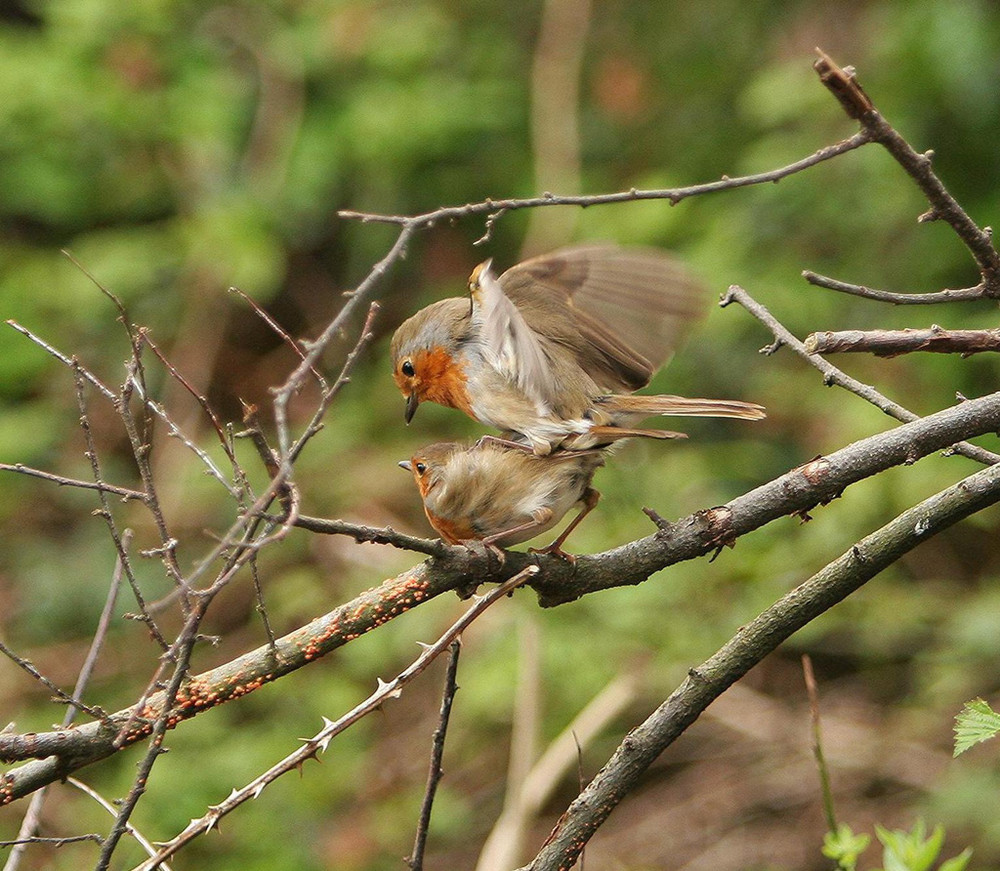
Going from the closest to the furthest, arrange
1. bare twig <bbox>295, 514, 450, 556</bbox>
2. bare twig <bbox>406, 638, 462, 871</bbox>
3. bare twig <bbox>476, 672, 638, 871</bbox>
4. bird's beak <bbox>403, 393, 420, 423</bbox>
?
bare twig <bbox>295, 514, 450, 556</bbox>, bare twig <bbox>406, 638, 462, 871</bbox>, bird's beak <bbox>403, 393, 420, 423</bbox>, bare twig <bbox>476, 672, 638, 871</bbox>

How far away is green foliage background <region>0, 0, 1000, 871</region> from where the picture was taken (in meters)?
4.61

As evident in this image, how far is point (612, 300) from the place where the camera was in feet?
9.63

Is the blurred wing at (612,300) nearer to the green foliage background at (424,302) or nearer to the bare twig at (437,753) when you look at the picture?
the bare twig at (437,753)

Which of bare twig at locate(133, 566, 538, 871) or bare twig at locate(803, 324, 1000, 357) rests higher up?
bare twig at locate(803, 324, 1000, 357)

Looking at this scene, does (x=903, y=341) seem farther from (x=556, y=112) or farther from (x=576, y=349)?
(x=556, y=112)

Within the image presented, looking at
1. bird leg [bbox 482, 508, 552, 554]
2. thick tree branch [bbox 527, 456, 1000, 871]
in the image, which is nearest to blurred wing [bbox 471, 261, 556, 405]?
bird leg [bbox 482, 508, 552, 554]

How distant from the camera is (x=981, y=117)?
4.89 meters

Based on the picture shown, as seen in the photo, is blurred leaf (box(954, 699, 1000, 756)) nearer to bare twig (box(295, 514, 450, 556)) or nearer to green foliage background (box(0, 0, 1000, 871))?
bare twig (box(295, 514, 450, 556))

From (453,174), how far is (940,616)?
12.3 ft

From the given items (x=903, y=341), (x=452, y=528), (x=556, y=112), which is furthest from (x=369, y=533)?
(x=556, y=112)

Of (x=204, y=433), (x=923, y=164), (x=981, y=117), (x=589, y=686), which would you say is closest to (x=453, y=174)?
(x=204, y=433)

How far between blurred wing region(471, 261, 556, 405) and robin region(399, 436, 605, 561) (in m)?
0.17

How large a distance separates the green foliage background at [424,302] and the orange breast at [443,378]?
134cm

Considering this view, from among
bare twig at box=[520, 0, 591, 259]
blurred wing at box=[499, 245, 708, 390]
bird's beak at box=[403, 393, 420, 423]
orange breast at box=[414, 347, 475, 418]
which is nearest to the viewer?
blurred wing at box=[499, 245, 708, 390]
